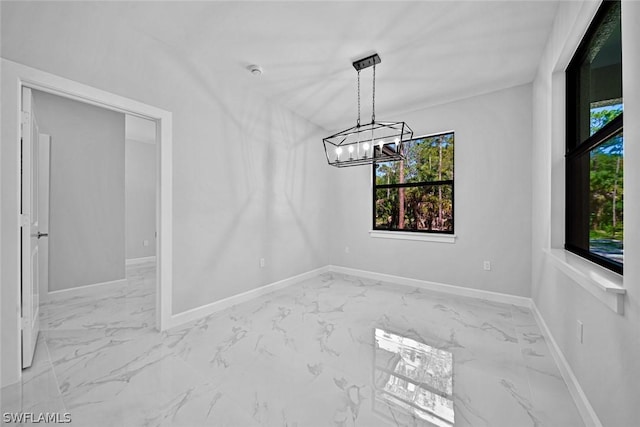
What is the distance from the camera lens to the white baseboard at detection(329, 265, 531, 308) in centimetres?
315

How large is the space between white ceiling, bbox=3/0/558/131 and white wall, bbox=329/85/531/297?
335mm

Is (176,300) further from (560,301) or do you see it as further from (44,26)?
(560,301)

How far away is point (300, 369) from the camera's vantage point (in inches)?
74.2

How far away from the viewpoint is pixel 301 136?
4184mm

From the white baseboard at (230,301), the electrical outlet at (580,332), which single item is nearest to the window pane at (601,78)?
the electrical outlet at (580,332)

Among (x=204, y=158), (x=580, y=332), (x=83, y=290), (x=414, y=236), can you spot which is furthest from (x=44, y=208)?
(x=580, y=332)

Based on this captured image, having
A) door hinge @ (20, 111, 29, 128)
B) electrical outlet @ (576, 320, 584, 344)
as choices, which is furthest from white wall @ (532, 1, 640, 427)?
door hinge @ (20, 111, 29, 128)

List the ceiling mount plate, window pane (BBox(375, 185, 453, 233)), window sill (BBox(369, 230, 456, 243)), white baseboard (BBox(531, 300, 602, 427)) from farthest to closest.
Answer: window pane (BBox(375, 185, 453, 233)) < window sill (BBox(369, 230, 456, 243)) < the ceiling mount plate < white baseboard (BBox(531, 300, 602, 427))

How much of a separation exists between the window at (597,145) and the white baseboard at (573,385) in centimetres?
72

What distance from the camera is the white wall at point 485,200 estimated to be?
3.12 metres

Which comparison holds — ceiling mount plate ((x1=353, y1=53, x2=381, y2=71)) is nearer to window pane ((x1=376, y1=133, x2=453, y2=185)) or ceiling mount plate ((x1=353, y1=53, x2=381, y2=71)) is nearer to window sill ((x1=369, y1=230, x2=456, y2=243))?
window pane ((x1=376, y1=133, x2=453, y2=185))

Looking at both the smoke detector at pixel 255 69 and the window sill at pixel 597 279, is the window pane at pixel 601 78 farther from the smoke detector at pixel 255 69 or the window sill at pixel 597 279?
the smoke detector at pixel 255 69

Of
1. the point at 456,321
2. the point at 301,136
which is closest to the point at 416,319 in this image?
the point at 456,321

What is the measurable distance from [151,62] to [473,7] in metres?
2.69
